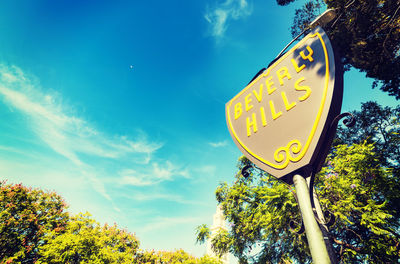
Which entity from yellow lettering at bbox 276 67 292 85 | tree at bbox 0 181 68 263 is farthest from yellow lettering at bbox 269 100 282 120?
tree at bbox 0 181 68 263

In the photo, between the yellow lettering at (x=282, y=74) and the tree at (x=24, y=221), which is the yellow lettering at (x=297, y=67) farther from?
the tree at (x=24, y=221)

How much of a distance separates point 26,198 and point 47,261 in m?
8.94

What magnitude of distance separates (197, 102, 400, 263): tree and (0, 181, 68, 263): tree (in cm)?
1806

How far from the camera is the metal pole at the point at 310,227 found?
4.19 feet

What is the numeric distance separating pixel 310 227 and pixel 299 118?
89 cm

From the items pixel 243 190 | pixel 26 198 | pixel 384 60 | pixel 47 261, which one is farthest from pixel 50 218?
pixel 384 60

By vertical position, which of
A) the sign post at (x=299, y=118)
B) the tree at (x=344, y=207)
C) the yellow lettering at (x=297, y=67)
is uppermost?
the tree at (x=344, y=207)

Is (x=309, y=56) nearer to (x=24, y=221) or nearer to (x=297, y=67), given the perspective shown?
(x=297, y=67)

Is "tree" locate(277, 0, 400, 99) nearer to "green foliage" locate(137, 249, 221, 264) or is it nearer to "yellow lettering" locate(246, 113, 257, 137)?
"yellow lettering" locate(246, 113, 257, 137)

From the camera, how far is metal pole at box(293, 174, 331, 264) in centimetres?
128

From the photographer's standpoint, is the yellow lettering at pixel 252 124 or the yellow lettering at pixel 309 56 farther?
the yellow lettering at pixel 252 124

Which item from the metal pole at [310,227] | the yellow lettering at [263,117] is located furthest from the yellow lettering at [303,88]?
the metal pole at [310,227]

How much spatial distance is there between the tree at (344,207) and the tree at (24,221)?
59.2 feet

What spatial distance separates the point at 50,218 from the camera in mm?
20844
